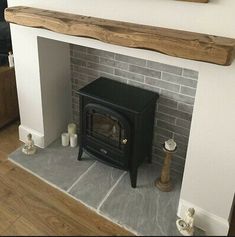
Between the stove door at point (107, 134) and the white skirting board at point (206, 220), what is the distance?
0.46m

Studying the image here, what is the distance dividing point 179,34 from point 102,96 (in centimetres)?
73

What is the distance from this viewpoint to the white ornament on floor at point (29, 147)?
2254 mm

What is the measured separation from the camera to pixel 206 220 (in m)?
1.69

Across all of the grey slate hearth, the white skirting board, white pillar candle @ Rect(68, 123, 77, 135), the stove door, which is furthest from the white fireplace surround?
the stove door

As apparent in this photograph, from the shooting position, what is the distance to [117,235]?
130 cm

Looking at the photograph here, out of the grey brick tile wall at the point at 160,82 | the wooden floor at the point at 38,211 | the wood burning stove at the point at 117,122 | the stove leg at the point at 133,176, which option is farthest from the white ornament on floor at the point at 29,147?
the stove leg at the point at 133,176

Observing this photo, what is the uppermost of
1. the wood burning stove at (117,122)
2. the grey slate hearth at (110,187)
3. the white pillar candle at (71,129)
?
the wood burning stove at (117,122)

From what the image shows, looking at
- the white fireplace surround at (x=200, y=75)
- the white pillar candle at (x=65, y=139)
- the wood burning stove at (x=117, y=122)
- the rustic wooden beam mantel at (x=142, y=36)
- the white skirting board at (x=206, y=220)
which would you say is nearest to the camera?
the rustic wooden beam mantel at (x=142, y=36)

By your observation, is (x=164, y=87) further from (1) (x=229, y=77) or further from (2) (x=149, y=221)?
(2) (x=149, y=221)

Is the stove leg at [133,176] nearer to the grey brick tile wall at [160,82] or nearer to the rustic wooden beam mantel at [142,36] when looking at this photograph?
the grey brick tile wall at [160,82]

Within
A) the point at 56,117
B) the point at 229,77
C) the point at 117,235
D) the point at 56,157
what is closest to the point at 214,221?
the point at 117,235

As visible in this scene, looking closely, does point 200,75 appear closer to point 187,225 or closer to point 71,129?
point 187,225

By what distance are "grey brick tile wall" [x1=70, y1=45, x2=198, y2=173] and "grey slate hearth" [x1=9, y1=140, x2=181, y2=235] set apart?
255 millimetres

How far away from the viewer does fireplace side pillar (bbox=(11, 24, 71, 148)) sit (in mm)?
2057
